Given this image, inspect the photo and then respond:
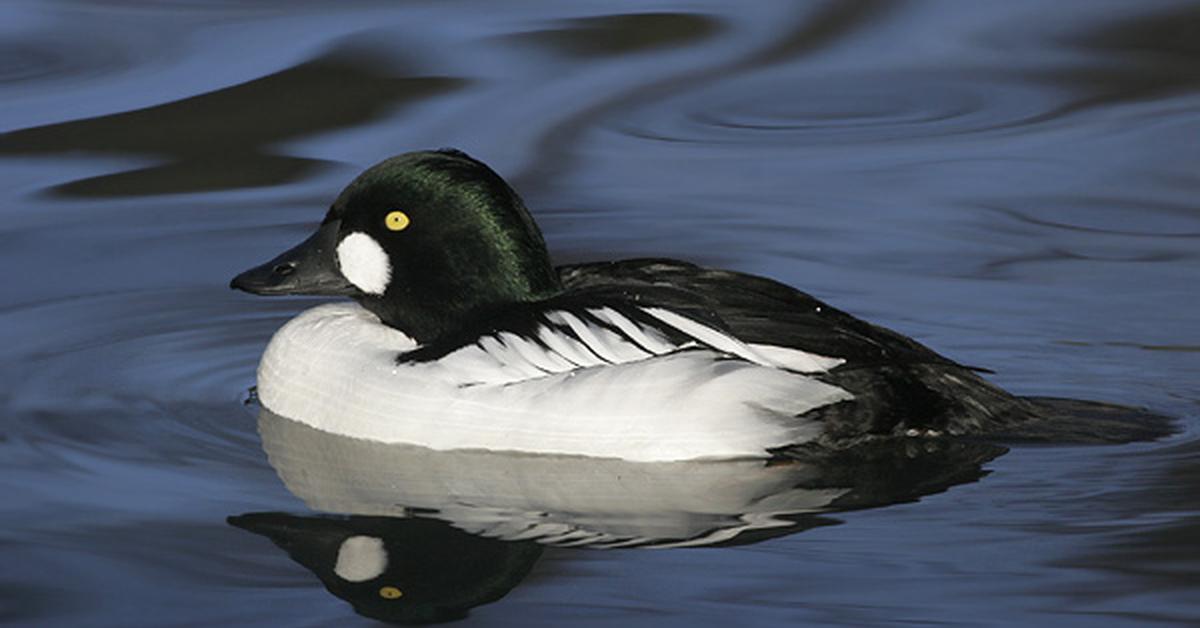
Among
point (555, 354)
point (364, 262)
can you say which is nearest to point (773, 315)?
point (555, 354)

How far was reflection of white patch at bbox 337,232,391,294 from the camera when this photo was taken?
7.05m

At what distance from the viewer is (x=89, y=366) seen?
7.55m

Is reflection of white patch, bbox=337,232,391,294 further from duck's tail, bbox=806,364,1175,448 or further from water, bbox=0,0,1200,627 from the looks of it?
duck's tail, bbox=806,364,1175,448

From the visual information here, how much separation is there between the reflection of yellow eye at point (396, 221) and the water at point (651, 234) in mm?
726

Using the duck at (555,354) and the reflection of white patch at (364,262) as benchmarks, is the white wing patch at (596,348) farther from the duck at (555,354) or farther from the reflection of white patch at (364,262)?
the reflection of white patch at (364,262)

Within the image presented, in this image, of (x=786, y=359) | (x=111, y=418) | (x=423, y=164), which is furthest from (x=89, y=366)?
Answer: (x=786, y=359)

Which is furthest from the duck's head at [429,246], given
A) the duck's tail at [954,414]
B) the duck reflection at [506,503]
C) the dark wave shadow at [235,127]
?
the dark wave shadow at [235,127]

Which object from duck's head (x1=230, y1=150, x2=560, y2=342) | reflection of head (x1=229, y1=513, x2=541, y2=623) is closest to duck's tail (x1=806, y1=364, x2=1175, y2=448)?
duck's head (x1=230, y1=150, x2=560, y2=342)

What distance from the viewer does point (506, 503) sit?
632 centimetres

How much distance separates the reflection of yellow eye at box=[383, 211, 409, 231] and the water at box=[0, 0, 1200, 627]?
726 mm

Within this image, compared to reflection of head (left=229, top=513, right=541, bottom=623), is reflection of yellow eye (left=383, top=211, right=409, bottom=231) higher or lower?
higher

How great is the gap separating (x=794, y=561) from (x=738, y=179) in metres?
4.13

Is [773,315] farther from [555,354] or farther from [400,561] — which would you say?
[400,561]

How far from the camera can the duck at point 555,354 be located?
21.6 feet
